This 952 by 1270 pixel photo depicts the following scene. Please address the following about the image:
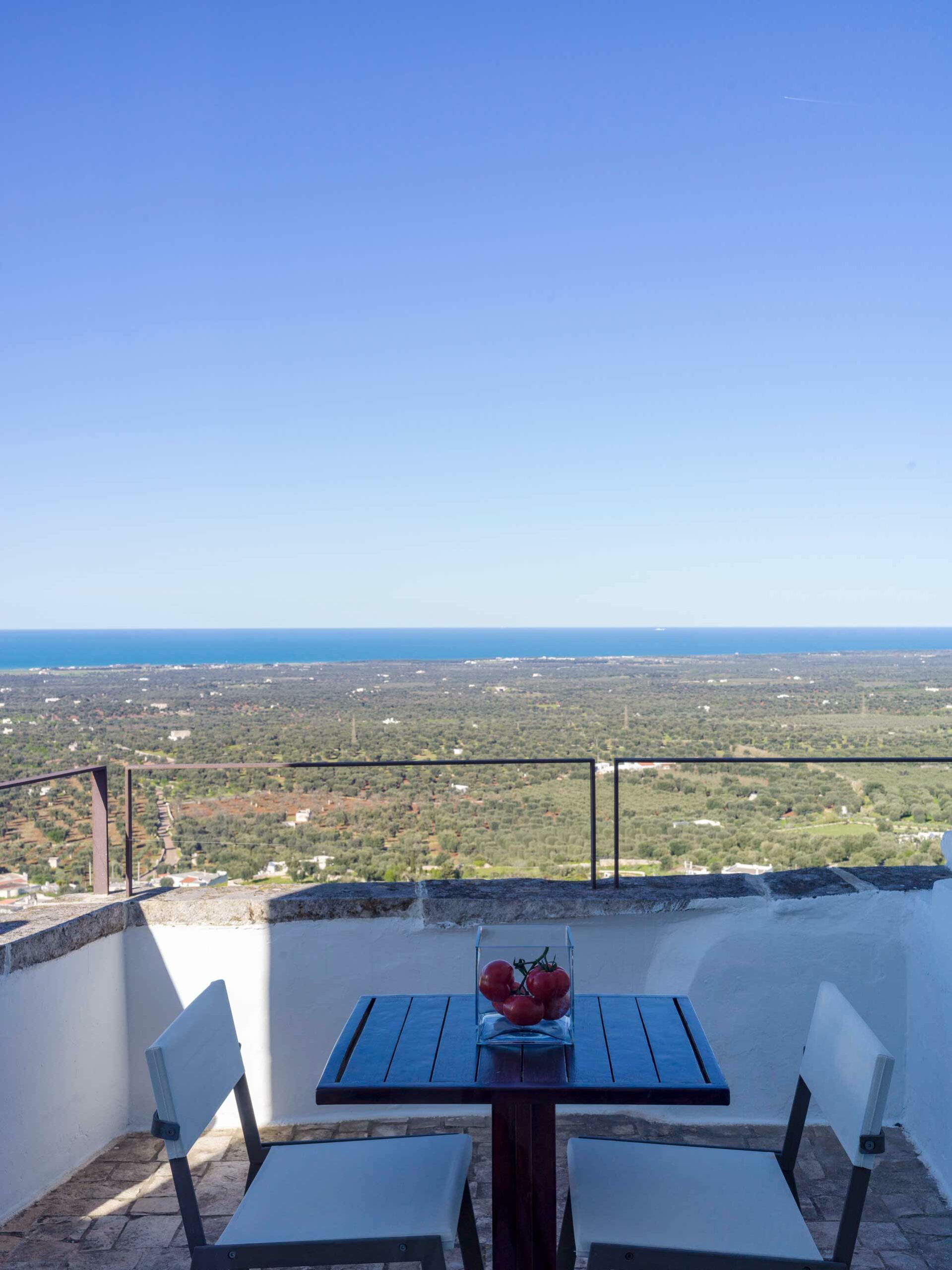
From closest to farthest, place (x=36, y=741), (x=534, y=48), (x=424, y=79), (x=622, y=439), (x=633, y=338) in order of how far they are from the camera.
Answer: (x=534, y=48), (x=424, y=79), (x=36, y=741), (x=633, y=338), (x=622, y=439)

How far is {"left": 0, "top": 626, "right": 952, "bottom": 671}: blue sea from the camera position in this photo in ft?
151

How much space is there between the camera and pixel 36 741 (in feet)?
45.3

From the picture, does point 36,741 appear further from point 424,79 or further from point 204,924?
point 204,924

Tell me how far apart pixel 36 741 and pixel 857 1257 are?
47.1 ft

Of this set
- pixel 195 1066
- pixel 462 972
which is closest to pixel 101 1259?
pixel 195 1066

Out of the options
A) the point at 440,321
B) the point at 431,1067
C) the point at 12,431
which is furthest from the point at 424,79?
the point at 12,431

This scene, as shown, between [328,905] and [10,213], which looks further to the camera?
[10,213]

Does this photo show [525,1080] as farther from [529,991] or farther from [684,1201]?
[684,1201]

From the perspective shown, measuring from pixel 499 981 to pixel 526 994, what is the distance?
0.05m

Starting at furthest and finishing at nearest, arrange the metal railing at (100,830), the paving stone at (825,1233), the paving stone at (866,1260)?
the metal railing at (100,830), the paving stone at (825,1233), the paving stone at (866,1260)

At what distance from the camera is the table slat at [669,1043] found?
1.39m

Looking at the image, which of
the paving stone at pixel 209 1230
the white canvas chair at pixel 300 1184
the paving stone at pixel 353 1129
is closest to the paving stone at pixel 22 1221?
the paving stone at pixel 209 1230

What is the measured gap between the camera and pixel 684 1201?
1.51 m

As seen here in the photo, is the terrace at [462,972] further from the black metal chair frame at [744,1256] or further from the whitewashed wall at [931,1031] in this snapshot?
the black metal chair frame at [744,1256]
